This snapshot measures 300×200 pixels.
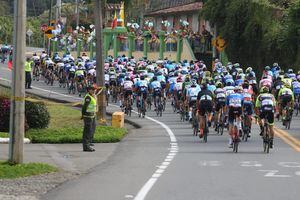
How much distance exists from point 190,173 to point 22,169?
132 inches

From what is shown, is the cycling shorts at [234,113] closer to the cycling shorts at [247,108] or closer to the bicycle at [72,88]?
the cycling shorts at [247,108]

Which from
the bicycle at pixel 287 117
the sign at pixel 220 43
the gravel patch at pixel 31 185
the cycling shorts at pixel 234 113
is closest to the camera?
the gravel patch at pixel 31 185

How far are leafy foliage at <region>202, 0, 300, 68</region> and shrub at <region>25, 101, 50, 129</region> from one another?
69.2 feet

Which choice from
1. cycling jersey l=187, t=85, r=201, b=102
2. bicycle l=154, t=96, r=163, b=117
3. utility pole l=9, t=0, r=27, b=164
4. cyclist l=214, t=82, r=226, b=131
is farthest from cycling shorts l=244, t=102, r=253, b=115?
bicycle l=154, t=96, r=163, b=117

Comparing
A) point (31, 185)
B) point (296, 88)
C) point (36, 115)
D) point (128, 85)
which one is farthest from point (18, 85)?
point (296, 88)

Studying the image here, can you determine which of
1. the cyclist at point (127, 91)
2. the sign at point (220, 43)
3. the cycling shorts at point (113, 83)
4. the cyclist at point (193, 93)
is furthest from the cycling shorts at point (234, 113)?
the sign at point (220, 43)

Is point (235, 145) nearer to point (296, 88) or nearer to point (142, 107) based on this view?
point (142, 107)

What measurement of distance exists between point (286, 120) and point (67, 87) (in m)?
22.4

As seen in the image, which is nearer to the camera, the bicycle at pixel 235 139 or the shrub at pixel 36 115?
the bicycle at pixel 235 139

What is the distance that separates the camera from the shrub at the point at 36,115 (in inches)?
1062

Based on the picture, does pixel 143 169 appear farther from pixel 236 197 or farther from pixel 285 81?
pixel 285 81

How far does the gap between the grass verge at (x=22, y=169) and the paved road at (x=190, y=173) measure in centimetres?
94

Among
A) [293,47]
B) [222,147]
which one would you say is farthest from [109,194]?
[293,47]

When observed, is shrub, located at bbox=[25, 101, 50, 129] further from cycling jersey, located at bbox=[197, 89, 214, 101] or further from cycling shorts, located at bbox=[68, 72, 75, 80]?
cycling shorts, located at bbox=[68, 72, 75, 80]
